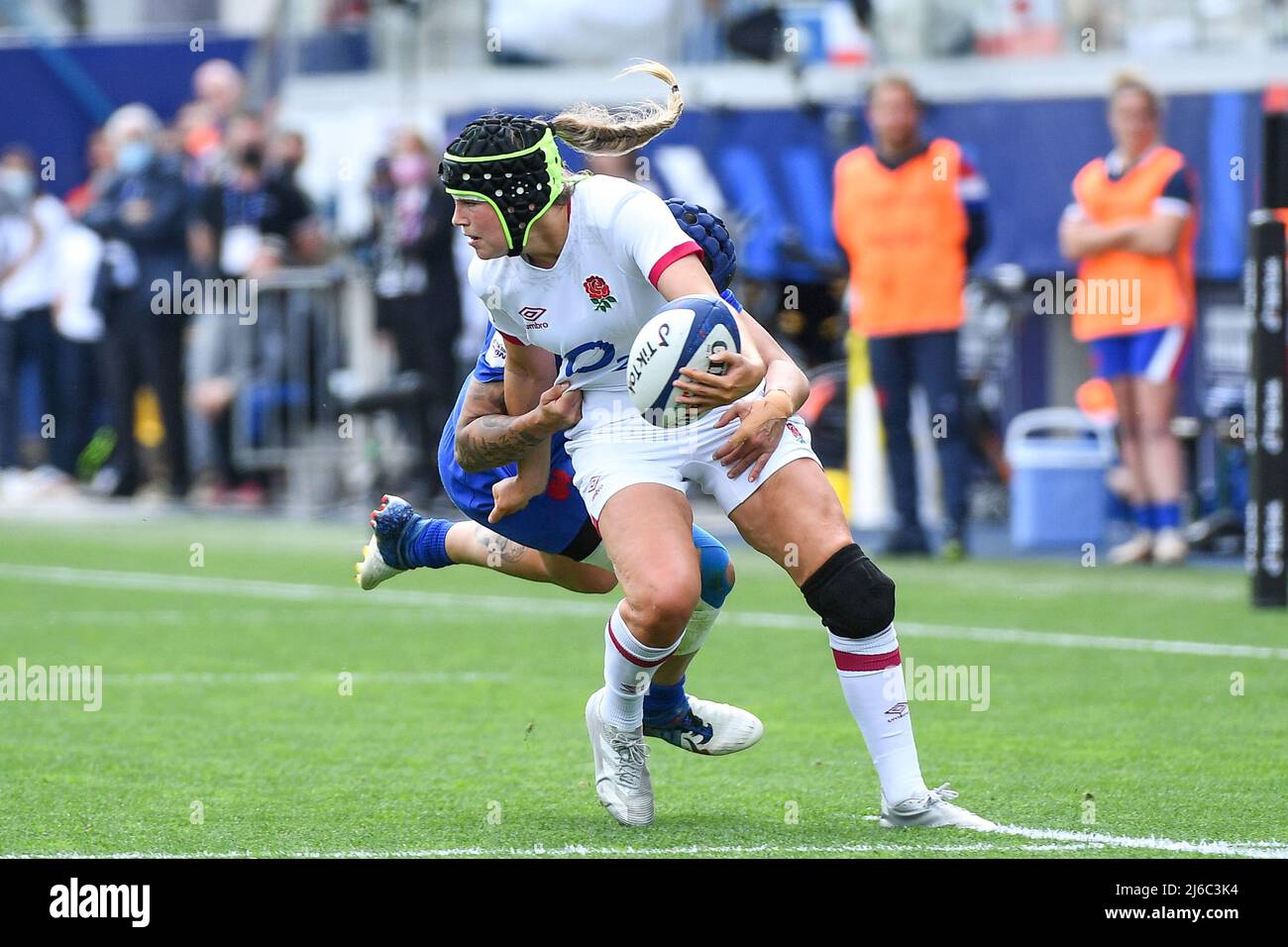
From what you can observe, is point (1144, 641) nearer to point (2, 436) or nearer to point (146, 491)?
point (146, 491)

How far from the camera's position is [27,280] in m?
21.1

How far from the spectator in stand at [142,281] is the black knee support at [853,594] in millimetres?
13586

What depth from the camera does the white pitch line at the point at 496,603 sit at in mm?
10367

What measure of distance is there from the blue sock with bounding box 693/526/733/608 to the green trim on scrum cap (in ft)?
3.51

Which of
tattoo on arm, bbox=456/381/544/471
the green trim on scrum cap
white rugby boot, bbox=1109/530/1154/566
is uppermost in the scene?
the green trim on scrum cap

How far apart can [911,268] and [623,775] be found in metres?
8.25

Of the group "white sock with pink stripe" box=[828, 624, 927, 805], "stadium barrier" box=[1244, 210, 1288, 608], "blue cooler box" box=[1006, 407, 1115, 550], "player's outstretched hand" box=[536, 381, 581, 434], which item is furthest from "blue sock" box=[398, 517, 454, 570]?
"blue cooler box" box=[1006, 407, 1115, 550]

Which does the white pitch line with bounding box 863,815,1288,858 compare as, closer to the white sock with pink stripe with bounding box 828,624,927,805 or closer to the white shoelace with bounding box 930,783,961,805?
the white shoelace with bounding box 930,783,961,805

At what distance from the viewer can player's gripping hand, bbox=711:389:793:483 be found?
616 cm

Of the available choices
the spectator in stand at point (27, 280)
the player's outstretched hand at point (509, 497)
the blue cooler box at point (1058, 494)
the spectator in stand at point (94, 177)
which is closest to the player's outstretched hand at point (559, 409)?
the player's outstretched hand at point (509, 497)

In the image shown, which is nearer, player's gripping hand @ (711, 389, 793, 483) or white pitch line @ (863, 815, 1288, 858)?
white pitch line @ (863, 815, 1288, 858)
